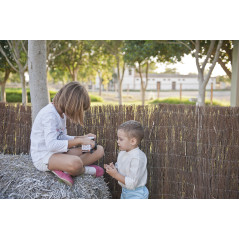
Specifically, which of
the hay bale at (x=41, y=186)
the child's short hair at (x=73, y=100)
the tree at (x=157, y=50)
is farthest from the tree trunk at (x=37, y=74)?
the tree at (x=157, y=50)

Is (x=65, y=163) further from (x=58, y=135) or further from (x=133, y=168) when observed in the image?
(x=133, y=168)

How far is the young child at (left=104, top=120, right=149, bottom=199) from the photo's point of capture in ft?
9.00

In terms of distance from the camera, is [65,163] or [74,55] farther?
[74,55]

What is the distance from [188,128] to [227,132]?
1.31ft

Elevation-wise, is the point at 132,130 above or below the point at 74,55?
below

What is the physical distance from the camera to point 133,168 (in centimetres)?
275

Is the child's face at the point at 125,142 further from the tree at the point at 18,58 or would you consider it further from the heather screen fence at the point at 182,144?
the tree at the point at 18,58

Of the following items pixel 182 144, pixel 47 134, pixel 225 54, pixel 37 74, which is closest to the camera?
pixel 47 134

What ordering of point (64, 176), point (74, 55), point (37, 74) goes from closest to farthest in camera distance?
point (64, 176) → point (37, 74) → point (74, 55)

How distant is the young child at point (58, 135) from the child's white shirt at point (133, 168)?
0.37 metres

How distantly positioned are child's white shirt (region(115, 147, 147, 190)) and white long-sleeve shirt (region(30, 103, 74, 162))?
2.02ft

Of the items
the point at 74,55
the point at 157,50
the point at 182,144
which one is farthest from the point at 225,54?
the point at 74,55

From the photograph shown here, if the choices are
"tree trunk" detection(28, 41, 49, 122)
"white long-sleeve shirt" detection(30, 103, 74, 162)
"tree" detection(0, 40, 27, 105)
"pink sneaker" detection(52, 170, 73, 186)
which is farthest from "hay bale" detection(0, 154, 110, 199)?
"tree" detection(0, 40, 27, 105)

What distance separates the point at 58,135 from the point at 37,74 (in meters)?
1.18
